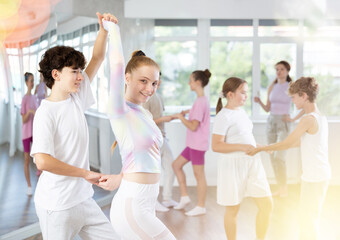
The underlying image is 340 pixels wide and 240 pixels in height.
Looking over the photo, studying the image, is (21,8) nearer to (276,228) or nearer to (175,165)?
(175,165)

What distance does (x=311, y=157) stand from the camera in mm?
2436

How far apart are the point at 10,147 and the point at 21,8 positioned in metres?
1.10

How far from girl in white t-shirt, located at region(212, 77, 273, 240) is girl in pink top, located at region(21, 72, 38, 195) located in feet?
5.28

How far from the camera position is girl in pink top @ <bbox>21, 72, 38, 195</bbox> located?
3.35 metres

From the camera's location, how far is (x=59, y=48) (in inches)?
66.6

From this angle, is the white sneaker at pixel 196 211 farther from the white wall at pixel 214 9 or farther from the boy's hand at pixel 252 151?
the white wall at pixel 214 9

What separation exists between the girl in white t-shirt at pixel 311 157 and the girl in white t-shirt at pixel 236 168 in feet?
0.38

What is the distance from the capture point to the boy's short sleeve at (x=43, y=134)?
1552 millimetres

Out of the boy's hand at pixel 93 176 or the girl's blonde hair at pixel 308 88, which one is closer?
the boy's hand at pixel 93 176

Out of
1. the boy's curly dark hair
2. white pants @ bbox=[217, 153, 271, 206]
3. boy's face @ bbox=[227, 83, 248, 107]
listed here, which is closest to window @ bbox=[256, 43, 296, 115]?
boy's face @ bbox=[227, 83, 248, 107]

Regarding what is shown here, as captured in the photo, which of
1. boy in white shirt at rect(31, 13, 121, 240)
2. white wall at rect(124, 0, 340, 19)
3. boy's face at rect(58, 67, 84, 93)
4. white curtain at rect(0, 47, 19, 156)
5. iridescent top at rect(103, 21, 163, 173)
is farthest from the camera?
white wall at rect(124, 0, 340, 19)

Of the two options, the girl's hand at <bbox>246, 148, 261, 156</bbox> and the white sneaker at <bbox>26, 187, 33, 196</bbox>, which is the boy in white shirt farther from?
the white sneaker at <bbox>26, 187, 33, 196</bbox>

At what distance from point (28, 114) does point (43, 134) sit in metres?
1.92

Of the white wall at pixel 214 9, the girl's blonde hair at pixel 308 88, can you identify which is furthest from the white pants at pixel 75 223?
the white wall at pixel 214 9
